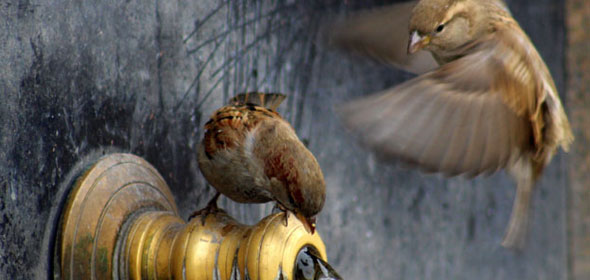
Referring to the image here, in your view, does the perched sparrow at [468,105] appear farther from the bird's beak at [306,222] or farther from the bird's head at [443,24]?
the bird's beak at [306,222]

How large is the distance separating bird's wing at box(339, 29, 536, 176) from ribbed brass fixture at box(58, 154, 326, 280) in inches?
9.2

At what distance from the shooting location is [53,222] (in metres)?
1.33

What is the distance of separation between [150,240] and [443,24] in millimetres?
723

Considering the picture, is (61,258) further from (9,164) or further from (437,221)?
(437,221)

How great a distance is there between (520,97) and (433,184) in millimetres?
1024

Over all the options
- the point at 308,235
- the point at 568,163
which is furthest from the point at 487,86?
the point at 568,163

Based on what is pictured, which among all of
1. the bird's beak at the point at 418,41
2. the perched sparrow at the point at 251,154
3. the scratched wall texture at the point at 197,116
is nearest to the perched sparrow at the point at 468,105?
the bird's beak at the point at 418,41

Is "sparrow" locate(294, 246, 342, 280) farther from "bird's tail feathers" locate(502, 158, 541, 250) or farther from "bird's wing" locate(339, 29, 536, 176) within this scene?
"bird's tail feathers" locate(502, 158, 541, 250)

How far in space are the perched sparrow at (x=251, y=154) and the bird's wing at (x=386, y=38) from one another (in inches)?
18.6

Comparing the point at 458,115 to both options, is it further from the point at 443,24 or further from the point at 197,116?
the point at 197,116

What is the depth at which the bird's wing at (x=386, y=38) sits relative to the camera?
200cm

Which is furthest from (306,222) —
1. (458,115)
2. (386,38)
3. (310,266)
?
(386,38)

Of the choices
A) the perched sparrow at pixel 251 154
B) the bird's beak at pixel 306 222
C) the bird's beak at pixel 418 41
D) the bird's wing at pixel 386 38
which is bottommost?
the bird's beak at pixel 306 222

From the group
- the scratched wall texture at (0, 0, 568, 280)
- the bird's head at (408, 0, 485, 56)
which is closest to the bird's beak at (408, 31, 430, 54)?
the bird's head at (408, 0, 485, 56)
